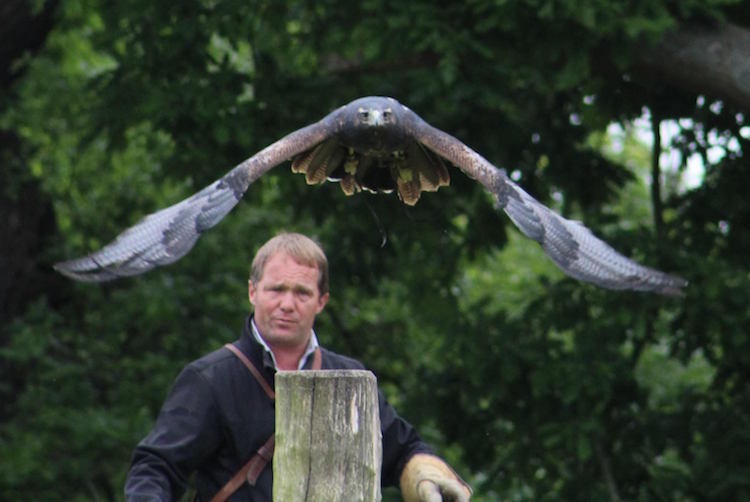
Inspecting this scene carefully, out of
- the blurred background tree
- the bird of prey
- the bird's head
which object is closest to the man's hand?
the bird of prey

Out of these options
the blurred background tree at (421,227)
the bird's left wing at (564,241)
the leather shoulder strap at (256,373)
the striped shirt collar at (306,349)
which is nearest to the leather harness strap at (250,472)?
the leather shoulder strap at (256,373)

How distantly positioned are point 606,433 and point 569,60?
2.36 metres

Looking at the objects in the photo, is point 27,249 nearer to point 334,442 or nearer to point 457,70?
point 457,70

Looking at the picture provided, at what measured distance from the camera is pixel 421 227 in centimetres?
915

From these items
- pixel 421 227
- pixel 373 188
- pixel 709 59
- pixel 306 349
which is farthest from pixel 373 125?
pixel 421 227

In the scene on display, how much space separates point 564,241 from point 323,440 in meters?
1.70

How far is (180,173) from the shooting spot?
28.5 feet

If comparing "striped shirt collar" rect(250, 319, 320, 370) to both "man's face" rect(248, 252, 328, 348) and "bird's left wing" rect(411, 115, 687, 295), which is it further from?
"bird's left wing" rect(411, 115, 687, 295)

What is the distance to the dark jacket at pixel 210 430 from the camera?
14.2 ft

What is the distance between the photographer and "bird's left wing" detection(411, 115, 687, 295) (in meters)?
5.35

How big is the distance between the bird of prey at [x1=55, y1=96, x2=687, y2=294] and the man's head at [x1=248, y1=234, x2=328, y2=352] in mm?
638

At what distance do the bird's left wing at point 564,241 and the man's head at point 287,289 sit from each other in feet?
3.39

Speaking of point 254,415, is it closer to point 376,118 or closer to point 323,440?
point 323,440

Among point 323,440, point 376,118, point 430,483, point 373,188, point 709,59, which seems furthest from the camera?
point 709,59
